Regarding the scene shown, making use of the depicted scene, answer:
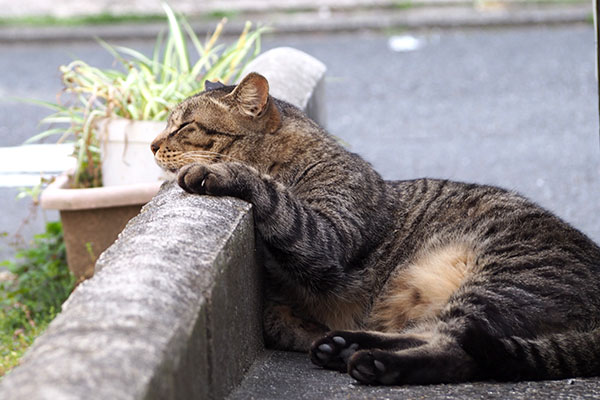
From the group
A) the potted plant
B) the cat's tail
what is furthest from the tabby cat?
the potted plant

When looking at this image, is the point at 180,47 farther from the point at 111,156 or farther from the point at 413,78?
the point at 413,78

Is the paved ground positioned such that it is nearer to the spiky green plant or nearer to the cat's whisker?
the cat's whisker

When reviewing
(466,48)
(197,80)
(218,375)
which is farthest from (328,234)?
(466,48)

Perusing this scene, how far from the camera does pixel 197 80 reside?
506cm

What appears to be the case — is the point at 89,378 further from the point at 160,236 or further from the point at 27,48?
the point at 27,48

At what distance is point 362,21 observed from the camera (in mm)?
11188

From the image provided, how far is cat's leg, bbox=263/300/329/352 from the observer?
3.24 m

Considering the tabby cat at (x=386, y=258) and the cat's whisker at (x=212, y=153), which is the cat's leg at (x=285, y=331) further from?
the cat's whisker at (x=212, y=153)

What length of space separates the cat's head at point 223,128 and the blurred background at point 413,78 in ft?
6.33

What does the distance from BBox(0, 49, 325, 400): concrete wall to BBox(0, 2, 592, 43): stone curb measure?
8.07 m

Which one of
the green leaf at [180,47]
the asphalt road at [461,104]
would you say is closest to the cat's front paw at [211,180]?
the green leaf at [180,47]

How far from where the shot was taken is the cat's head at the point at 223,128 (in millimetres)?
3377

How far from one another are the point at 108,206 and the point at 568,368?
238 cm

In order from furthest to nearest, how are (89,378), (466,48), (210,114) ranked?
1. (466,48)
2. (210,114)
3. (89,378)
